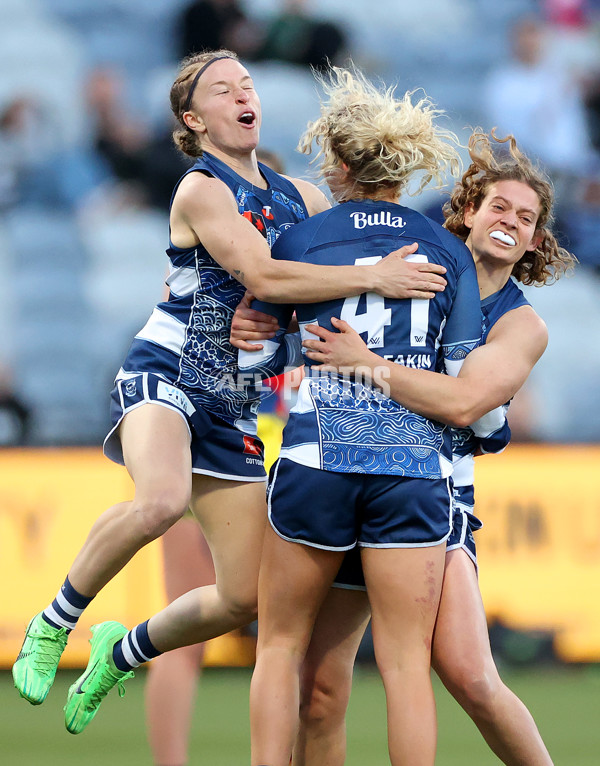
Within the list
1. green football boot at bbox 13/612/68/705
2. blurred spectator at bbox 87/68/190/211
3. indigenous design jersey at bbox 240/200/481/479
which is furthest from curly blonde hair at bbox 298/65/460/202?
blurred spectator at bbox 87/68/190/211

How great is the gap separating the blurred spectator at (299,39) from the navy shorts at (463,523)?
6736 mm

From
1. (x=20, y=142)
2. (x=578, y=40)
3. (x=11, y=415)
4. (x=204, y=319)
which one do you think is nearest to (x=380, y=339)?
(x=204, y=319)

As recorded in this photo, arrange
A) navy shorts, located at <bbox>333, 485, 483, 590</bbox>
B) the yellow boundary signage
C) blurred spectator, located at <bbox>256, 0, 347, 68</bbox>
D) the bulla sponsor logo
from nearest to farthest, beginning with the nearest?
the bulla sponsor logo < navy shorts, located at <bbox>333, 485, 483, 590</bbox> < the yellow boundary signage < blurred spectator, located at <bbox>256, 0, 347, 68</bbox>

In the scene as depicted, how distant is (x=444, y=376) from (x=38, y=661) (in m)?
1.71

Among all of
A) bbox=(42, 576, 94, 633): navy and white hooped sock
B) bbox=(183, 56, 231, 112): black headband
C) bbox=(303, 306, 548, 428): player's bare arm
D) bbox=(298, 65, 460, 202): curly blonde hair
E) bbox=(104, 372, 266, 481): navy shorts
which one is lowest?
bbox=(42, 576, 94, 633): navy and white hooped sock

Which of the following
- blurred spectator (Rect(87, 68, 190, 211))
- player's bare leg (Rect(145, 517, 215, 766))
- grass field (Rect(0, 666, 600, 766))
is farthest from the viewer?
blurred spectator (Rect(87, 68, 190, 211))

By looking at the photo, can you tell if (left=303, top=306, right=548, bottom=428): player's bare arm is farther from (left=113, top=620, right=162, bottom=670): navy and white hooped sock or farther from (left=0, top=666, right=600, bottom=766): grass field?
(left=0, top=666, right=600, bottom=766): grass field

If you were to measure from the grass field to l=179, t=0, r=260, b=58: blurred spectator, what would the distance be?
5.34m

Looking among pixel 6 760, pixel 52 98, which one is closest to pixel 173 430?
pixel 6 760

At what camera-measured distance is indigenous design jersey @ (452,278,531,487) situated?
3.44m

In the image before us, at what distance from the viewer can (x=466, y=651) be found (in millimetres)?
3217

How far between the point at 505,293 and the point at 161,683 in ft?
6.07

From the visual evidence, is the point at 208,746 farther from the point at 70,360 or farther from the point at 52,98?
the point at 52,98

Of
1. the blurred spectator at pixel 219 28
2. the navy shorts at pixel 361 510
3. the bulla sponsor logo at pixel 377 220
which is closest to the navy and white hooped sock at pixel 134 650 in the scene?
the navy shorts at pixel 361 510
